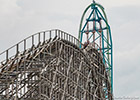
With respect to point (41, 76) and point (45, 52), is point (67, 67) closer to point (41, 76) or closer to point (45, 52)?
point (45, 52)

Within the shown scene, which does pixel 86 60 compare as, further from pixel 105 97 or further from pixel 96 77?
pixel 105 97

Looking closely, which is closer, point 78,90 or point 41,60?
point 41,60

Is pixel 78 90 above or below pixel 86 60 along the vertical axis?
below

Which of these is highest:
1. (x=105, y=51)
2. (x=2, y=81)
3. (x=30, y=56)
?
(x=105, y=51)

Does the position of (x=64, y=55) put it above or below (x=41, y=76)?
above

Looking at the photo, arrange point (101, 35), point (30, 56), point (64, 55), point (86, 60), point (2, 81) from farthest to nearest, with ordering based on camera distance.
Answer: point (101, 35), point (86, 60), point (64, 55), point (30, 56), point (2, 81)

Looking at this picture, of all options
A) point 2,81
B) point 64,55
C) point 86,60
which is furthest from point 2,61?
point 86,60

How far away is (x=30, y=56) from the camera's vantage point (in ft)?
64.7

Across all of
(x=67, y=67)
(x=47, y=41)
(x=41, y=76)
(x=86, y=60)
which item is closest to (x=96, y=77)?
(x=86, y=60)

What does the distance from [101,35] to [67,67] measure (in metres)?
10.4

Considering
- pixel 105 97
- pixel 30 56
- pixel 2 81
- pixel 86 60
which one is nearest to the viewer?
pixel 2 81

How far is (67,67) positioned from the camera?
22406mm

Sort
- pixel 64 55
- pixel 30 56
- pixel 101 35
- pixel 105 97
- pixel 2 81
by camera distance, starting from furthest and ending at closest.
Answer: pixel 101 35, pixel 105 97, pixel 64 55, pixel 30 56, pixel 2 81

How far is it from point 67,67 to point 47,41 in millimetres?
2225
